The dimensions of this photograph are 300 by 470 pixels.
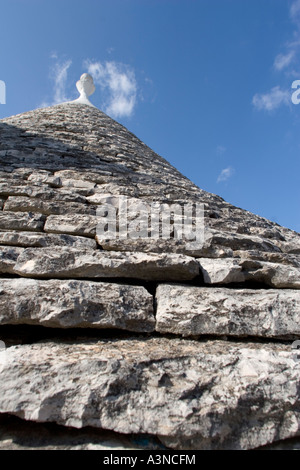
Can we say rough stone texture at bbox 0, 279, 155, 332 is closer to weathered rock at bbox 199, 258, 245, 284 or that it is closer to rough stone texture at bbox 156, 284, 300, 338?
rough stone texture at bbox 156, 284, 300, 338

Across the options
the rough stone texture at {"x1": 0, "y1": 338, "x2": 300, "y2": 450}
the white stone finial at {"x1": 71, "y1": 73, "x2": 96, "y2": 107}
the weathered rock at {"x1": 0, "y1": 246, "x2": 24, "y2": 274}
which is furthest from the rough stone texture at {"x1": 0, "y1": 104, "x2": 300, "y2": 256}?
the white stone finial at {"x1": 71, "y1": 73, "x2": 96, "y2": 107}

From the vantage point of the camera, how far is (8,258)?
1.24 meters

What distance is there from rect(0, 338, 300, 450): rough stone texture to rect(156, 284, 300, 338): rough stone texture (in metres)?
0.12

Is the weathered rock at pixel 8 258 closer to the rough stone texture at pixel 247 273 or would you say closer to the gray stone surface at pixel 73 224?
the gray stone surface at pixel 73 224

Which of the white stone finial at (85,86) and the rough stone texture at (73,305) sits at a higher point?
the white stone finial at (85,86)

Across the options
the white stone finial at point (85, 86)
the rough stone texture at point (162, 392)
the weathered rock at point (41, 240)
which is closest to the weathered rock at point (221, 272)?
the rough stone texture at point (162, 392)

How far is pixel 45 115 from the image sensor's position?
13.5 ft

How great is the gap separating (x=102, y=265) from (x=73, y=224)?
0.46 metres

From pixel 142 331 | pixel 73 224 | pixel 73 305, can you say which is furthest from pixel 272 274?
pixel 73 224

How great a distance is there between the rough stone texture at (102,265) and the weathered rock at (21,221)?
1.01 ft

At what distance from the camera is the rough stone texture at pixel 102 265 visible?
1205mm

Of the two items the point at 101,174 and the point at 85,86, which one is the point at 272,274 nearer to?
the point at 101,174
